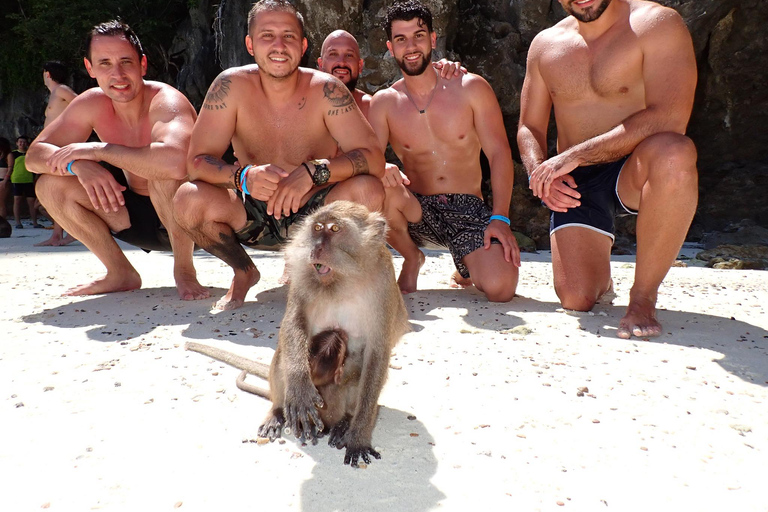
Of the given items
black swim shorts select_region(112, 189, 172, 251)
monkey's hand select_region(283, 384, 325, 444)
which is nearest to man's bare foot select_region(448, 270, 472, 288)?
black swim shorts select_region(112, 189, 172, 251)

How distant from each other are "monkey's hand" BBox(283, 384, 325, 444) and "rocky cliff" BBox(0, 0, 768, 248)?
836 cm

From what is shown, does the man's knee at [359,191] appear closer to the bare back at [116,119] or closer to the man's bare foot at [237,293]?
the man's bare foot at [237,293]

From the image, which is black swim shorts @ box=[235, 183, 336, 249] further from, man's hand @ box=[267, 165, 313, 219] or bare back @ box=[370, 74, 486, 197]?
bare back @ box=[370, 74, 486, 197]

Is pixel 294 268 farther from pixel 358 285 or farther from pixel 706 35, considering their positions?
pixel 706 35

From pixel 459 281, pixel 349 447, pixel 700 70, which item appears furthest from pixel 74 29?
pixel 349 447

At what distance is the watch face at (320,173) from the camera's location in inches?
139

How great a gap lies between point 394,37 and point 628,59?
173cm

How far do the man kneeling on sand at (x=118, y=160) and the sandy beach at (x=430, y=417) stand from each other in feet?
2.27

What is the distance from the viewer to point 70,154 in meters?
4.14

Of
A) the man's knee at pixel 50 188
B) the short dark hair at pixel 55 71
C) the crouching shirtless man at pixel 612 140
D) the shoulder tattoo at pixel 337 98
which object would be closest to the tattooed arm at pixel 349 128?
the shoulder tattoo at pixel 337 98

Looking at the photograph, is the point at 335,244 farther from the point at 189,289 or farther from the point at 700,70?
the point at 700,70

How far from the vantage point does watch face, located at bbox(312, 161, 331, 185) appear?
3527 millimetres

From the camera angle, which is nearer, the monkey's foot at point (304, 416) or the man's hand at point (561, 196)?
the monkey's foot at point (304, 416)

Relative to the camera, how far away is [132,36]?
4512 millimetres
